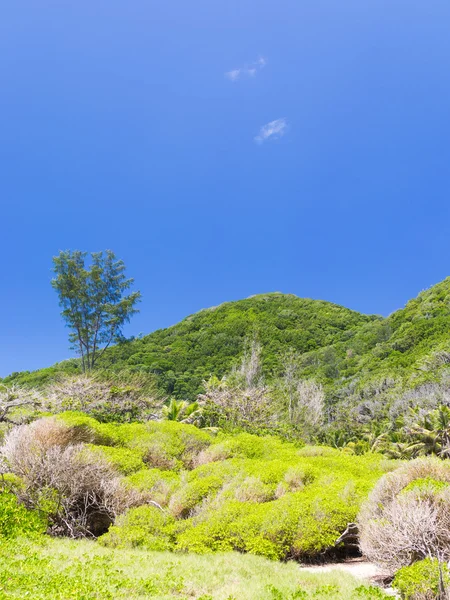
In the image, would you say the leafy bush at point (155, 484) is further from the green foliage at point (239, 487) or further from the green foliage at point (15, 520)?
the green foliage at point (15, 520)

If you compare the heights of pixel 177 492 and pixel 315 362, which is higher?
pixel 315 362

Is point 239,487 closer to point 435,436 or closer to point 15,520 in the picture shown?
point 15,520

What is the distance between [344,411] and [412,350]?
18.5 meters

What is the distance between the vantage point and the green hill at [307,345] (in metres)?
46.5

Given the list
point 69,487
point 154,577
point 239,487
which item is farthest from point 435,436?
point 154,577

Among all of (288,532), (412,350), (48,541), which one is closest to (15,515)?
(48,541)

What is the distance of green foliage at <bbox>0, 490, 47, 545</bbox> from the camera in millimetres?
8812

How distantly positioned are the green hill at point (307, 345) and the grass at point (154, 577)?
29281 mm

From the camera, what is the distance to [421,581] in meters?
5.69

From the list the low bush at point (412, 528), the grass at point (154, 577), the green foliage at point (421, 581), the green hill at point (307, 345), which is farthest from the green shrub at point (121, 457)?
the green hill at point (307, 345)

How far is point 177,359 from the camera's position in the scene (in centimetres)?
5712

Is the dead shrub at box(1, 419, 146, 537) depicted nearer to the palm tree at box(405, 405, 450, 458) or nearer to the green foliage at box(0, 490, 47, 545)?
the green foliage at box(0, 490, 47, 545)

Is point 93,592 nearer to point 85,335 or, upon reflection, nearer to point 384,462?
point 384,462

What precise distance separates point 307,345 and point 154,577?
67.8 metres
